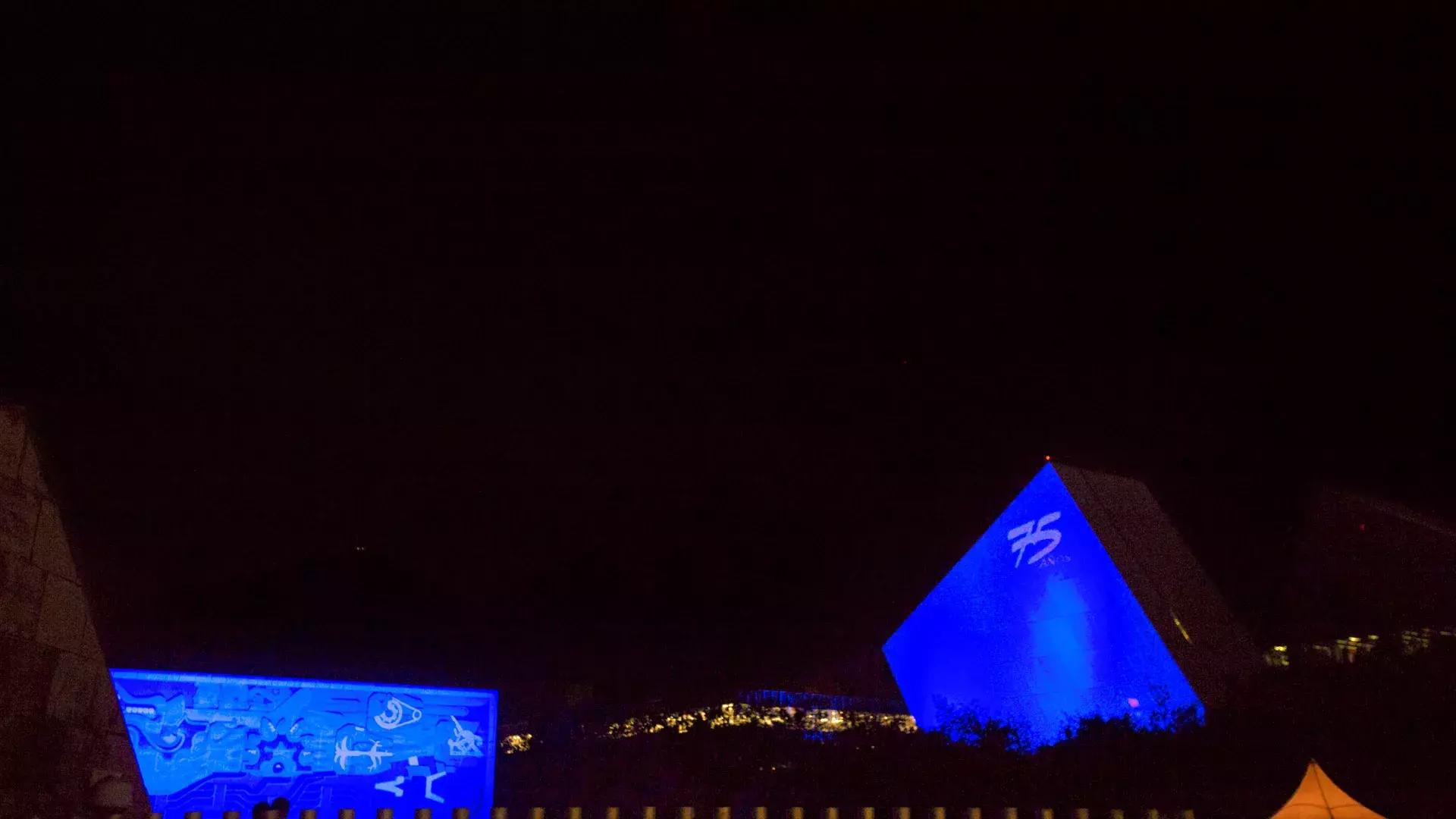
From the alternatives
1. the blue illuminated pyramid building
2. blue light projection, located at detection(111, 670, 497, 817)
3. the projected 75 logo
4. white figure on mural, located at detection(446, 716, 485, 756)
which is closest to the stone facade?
blue light projection, located at detection(111, 670, 497, 817)

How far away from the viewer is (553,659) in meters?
12.3

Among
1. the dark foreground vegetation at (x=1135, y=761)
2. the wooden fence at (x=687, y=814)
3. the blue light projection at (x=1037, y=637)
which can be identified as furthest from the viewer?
the blue light projection at (x=1037, y=637)

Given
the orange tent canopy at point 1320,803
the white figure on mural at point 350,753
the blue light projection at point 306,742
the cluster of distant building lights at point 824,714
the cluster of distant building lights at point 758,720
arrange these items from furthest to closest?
the white figure on mural at point 350,753 < the cluster of distant building lights at point 758,720 < the blue light projection at point 306,742 < the cluster of distant building lights at point 824,714 < the orange tent canopy at point 1320,803

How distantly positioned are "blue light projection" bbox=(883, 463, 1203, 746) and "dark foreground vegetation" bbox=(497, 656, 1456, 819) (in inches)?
52.7

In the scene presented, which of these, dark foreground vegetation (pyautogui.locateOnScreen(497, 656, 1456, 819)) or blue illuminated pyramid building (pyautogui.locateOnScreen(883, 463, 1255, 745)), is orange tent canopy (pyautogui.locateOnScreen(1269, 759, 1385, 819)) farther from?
blue illuminated pyramid building (pyautogui.locateOnScreen(883, 463, 1255, 745))

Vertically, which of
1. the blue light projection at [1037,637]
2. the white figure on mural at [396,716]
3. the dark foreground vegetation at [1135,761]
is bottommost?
the dark foreground vegetation at [1135,761]

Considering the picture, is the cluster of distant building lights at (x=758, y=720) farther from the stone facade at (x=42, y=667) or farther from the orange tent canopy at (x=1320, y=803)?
the stone facade at (x=42, y=667)

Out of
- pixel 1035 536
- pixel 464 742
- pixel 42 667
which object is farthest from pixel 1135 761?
pixel 464 742

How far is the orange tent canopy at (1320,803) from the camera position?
3559mm

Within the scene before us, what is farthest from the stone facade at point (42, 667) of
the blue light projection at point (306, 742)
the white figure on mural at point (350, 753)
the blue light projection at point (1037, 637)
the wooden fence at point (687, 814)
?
the blue light projection at point (1037, 637)

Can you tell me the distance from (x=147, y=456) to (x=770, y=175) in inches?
208

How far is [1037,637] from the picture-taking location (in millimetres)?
10828

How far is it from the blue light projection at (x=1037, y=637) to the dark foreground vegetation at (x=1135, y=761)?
1.34 meters

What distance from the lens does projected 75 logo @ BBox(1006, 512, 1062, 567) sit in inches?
424
